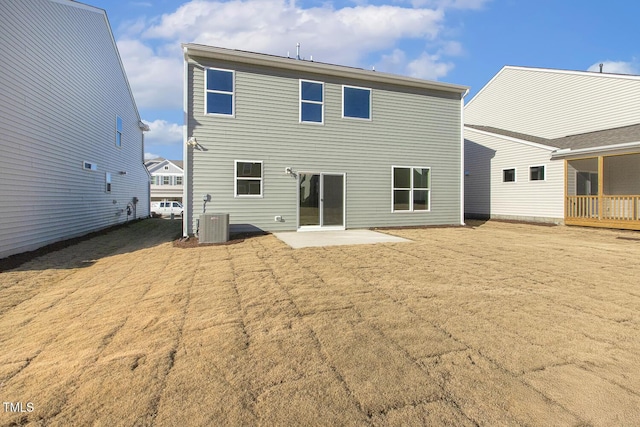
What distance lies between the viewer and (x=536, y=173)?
14.3 meters

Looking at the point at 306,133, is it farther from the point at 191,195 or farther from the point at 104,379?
the point at 104,379

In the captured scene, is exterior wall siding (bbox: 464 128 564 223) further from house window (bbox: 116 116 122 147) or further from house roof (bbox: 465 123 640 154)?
house window (bbox: 116 116 122 147)

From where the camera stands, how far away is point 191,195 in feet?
30.9

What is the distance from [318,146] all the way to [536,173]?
10555 millimetres

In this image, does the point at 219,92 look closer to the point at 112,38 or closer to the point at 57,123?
the point at 57,123

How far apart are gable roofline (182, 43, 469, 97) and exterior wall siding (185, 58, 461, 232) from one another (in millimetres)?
192

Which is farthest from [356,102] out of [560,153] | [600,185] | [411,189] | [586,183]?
[586,183]

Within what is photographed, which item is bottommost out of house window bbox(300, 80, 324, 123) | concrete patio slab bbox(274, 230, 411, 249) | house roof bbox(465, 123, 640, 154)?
concrete patio slab bbox(274, 230, 411, 249)

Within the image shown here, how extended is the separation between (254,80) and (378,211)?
6.06 m

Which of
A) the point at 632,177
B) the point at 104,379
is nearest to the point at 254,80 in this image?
the point at 104,379

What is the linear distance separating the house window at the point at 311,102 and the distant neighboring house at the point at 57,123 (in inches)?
285

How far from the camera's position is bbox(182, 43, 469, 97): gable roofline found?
30.3 ft

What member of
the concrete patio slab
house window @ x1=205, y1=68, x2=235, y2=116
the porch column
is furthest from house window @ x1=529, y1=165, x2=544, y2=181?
house window @ x1=205, y1=68, x2=235, y2=116

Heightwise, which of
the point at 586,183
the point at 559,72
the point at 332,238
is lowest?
the point at 332,238
